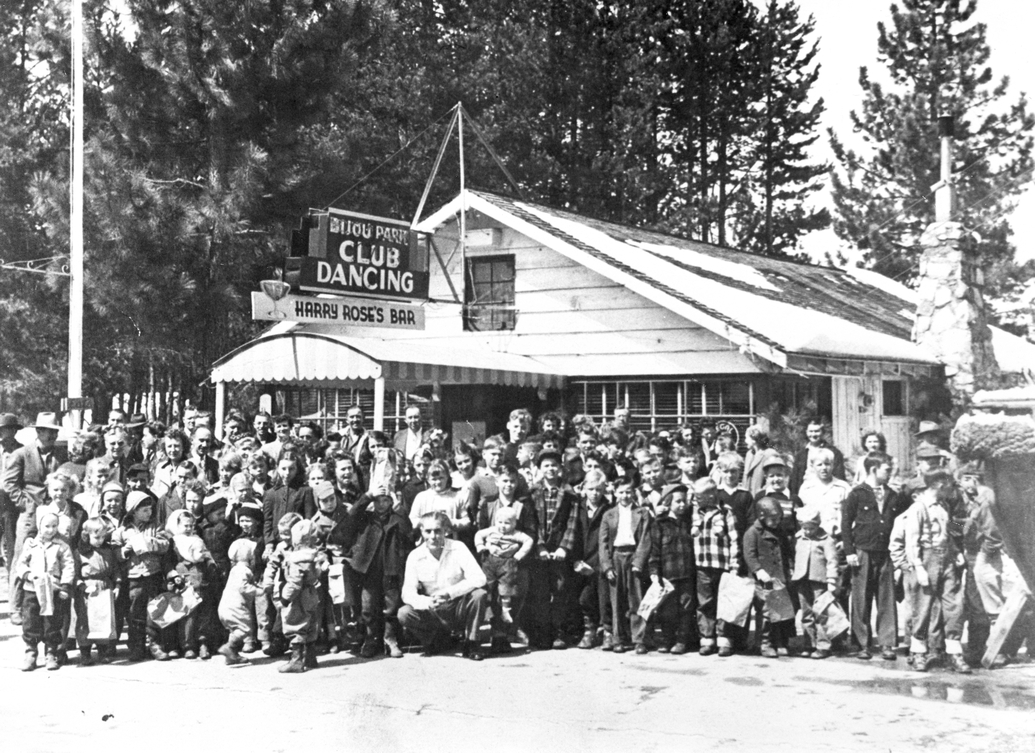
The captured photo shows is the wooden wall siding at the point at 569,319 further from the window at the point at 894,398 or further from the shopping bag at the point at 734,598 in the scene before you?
the shopping bag at the point at 734,598

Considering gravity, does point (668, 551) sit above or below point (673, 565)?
above

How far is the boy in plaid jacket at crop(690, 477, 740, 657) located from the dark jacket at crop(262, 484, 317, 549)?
9.65 ft

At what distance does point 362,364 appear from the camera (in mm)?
12727

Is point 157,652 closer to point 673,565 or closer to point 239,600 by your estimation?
point 239,600

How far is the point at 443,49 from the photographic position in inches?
1251

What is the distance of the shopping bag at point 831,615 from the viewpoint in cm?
816

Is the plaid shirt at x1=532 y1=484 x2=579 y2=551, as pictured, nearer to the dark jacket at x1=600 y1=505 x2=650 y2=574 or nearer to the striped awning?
the dark jacket at x1=600 y1=505 x2=650 y2=574

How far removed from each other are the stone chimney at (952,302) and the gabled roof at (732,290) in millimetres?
473

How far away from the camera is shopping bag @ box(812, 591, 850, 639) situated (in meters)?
8.16

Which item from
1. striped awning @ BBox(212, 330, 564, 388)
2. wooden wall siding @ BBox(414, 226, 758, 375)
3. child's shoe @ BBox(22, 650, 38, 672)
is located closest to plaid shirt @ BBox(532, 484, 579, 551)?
child's shoe @ BBox(22, 650, 38, 672)

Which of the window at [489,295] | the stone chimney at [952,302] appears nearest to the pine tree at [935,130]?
the stone chimney at [952,302]

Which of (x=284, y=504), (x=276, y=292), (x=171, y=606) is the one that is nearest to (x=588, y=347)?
(x=276, y=292)

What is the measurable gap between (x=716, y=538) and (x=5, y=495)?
23.6 ft

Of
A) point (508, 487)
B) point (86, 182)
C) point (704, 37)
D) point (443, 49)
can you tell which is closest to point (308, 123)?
point (86, 182)
